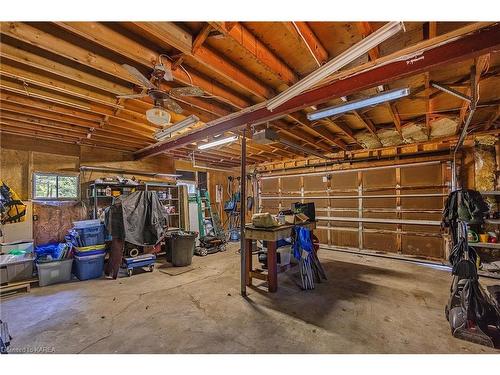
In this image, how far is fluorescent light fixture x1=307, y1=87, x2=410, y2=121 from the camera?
2.69 metres

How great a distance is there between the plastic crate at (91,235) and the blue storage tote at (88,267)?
10.3 inches

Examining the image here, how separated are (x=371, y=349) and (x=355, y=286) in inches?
68.8

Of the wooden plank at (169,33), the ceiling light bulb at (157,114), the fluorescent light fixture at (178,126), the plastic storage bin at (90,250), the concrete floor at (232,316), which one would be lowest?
the concrete floor at (232,316)

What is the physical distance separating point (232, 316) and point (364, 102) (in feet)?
10.9

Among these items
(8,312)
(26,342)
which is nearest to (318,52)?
(26,342)

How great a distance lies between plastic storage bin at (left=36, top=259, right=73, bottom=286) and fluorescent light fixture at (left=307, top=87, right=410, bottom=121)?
514 centimetres

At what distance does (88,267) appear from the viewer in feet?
14.0

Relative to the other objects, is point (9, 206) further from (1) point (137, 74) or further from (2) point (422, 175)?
(2) point (422, 175)

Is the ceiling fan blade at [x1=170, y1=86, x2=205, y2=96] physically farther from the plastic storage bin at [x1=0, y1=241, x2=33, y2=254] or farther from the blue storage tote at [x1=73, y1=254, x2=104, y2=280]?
the plastic storage bin at [x1=0, y1=241, x2=33, y2=254]

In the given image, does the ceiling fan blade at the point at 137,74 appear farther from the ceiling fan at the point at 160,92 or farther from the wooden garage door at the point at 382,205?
the wooden garage door at the point at 382,205

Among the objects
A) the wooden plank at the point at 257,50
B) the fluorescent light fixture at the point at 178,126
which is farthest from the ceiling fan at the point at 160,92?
the fluorescent light fixture at the point at 178,126

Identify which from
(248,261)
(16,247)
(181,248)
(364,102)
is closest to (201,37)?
(364,102)

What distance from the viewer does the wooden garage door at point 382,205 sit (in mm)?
5328
